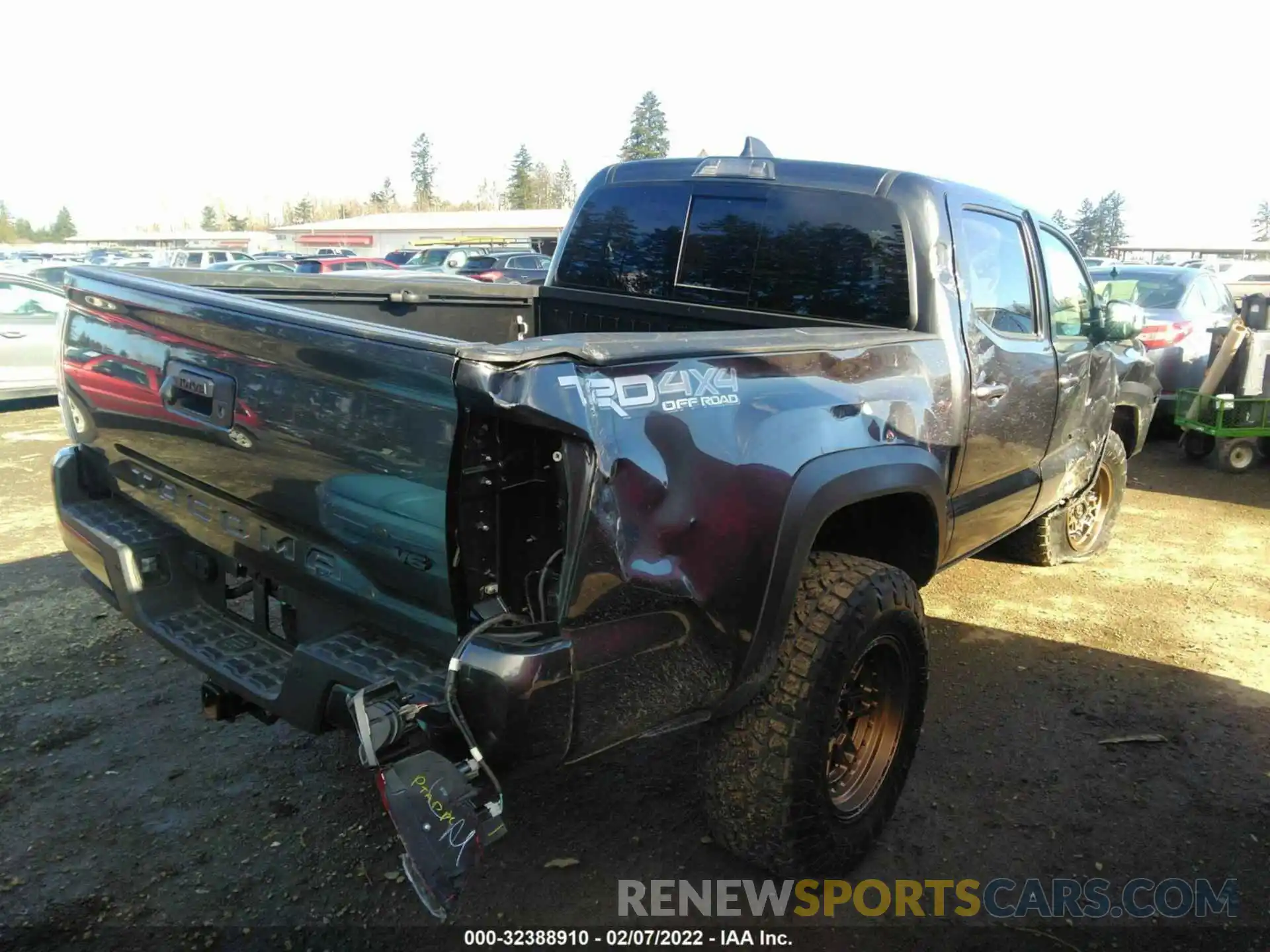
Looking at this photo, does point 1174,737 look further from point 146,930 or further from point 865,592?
point 146,930

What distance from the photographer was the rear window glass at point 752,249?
3283mm

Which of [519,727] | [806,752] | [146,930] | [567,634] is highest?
[567,634]

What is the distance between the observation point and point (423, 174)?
345 ft

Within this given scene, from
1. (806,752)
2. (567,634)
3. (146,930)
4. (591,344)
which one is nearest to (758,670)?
(806,752)

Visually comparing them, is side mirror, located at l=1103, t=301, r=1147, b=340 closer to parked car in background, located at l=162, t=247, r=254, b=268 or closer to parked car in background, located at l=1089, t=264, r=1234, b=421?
parked car in background, located at l=1089, t=264, r=1234, b=421

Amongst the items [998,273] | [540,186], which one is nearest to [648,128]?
[540,186]

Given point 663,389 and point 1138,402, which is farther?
point 1138,402

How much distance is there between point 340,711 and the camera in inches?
88.3

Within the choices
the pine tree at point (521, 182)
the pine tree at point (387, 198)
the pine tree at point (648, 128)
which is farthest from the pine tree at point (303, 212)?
the pine tree at point (648, 128)

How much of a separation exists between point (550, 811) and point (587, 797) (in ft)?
0.49

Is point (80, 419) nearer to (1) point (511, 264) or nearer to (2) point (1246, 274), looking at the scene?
(1) point (511, 264)

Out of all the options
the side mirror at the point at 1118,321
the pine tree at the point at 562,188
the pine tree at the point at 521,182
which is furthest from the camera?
the pine tree at the point at 562,188

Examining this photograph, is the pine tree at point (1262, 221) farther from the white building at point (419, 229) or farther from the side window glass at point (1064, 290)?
the side window glass at point (1064, 290)

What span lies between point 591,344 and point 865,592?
3.75ft
